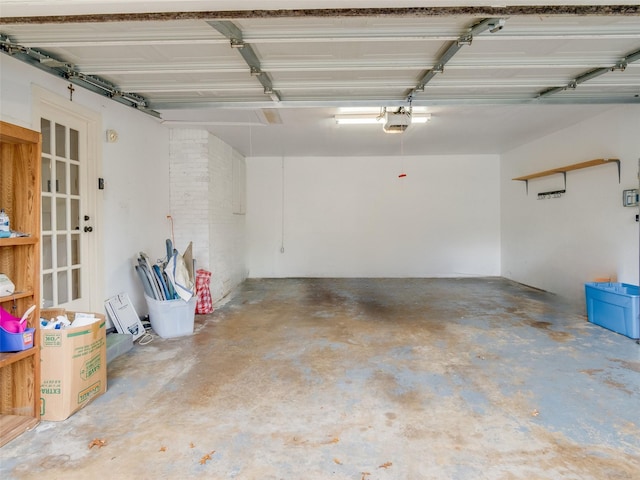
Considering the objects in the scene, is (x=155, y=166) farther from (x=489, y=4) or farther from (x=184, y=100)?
(x=489, y=4)

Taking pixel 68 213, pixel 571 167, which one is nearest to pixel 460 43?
pixel 68 213

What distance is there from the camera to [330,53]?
2.74m

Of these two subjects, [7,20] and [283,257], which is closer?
[7,20]

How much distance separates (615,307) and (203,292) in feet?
16.8

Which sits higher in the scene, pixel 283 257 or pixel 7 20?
pixel 7 20

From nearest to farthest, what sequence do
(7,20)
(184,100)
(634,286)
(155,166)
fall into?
(7,20)
(184,100)
(634,286)
(155,166)

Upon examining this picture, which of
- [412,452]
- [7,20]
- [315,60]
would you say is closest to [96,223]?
[7,20]

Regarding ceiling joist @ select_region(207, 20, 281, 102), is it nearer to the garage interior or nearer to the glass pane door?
the garage interior

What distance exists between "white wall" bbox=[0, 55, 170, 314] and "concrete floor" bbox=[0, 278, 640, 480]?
95 centimetres

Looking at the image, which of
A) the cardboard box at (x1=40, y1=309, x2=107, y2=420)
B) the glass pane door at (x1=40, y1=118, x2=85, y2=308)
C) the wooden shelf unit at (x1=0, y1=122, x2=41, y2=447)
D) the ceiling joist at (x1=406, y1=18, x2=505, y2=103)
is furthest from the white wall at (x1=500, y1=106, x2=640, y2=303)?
the glass pane door at (x1=40, y1=118, x2=85, y2=308)

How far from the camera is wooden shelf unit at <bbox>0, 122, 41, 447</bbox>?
221cm

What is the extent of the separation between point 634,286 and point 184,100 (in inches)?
226

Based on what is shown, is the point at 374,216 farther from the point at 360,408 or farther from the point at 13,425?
the point at 13,425

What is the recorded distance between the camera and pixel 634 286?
434cm
